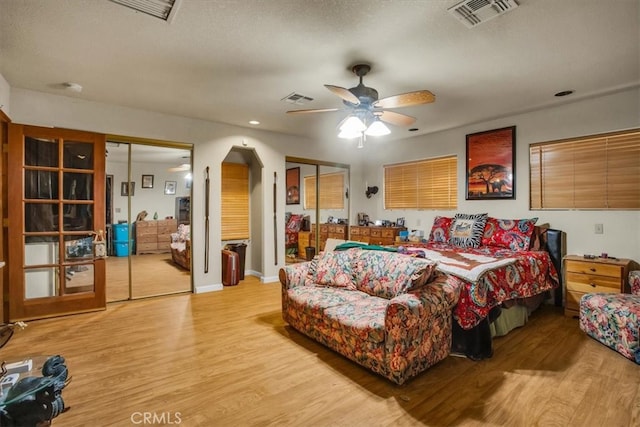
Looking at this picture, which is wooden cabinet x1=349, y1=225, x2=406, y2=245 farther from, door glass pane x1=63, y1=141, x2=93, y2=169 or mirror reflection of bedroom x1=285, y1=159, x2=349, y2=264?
door glass pane x1=63, y1=141, x2=93, y2=169

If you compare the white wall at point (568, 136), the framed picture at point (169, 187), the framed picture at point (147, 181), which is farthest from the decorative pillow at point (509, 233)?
the framed picture at point (147, 181)

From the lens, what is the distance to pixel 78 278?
3766mm

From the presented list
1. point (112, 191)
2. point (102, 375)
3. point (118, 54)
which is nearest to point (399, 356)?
point (102, 375)

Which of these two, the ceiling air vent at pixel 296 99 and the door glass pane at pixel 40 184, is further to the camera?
the ceiling air vent at pixel 296 99

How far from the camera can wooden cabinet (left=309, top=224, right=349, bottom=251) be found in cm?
643

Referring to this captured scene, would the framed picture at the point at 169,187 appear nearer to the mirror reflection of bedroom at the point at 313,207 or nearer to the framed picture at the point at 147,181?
the framed picture at the point at 147,181

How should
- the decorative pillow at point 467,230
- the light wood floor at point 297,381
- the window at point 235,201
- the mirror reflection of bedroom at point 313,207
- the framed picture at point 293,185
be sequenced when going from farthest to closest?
the mirror reflection of bedroom at point 313,207
the framed picture at point 293,185
the window at point 235,201
the decorative pillow at point 467,230
the light wood floor at point 297,381

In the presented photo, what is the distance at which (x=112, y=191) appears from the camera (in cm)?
504

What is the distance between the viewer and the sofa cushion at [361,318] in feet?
7.30

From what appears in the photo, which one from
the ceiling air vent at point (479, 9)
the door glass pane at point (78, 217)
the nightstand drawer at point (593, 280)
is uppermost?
the ceiling air vent at point (479, 9)

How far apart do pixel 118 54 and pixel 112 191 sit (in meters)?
3.03

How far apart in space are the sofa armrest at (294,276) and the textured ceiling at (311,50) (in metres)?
2.00

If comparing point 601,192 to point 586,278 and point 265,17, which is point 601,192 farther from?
point 265,17

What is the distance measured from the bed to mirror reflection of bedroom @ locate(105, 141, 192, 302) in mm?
3845
